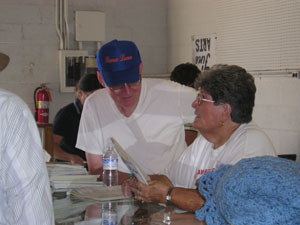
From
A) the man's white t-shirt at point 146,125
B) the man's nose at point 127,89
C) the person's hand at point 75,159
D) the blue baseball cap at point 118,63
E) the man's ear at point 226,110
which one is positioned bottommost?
the person's hand at point 75,159

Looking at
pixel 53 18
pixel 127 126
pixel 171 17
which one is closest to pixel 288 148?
pixel 127 126

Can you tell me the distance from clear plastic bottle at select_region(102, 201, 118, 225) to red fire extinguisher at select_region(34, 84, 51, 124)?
2.65 meters

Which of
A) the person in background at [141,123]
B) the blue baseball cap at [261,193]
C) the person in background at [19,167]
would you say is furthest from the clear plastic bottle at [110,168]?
the blue baseball cap at [261,193]

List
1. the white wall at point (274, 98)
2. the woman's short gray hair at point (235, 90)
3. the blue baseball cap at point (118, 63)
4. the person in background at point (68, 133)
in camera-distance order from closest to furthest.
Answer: the woman's short gray hair at point (235, 90) → the blue baseball cap at point (118, 63) → the white wall at point (274, 98) → the person in background at point (68, 133)

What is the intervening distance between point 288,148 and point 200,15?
198cm

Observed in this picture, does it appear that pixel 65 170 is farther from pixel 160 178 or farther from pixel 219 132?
pixel 219 132

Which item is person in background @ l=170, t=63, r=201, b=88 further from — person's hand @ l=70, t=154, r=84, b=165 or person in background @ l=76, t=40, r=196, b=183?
person in background @ l=76, t=40, r=196, b=183

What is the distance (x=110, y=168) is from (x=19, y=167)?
1367mm

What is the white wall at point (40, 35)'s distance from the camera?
509 centimetres

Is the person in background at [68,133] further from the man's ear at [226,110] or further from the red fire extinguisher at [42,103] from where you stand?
the man's ear at [226,110]

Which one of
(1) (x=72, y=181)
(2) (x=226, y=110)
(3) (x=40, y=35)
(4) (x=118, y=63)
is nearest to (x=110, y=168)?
(1) (x=72, y=181)

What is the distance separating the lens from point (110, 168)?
253cm

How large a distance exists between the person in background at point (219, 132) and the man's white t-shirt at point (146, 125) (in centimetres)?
28

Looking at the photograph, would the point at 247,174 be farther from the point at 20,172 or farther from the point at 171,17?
the point at 171,17
